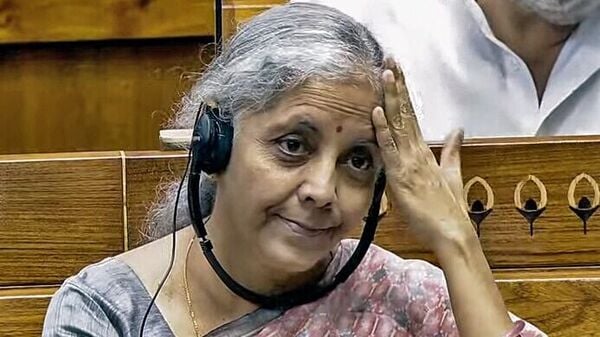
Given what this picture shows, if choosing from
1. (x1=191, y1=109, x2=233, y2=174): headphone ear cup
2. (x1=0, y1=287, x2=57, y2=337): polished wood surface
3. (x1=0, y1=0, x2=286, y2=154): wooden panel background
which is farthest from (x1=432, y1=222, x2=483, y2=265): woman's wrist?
(x1=0, y1=0, x2=286, y2=154): wooden panel background

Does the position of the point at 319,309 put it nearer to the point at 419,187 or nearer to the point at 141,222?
the point at 419,187

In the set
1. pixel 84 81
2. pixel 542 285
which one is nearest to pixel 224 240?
pixel 542 285

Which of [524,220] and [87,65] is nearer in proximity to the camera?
[524,220]

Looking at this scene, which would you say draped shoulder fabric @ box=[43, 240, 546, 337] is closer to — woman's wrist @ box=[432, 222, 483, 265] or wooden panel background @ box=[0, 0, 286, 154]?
woman's wrist @ box=[432, 222, 483, 265]

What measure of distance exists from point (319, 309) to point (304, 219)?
0.13 meters

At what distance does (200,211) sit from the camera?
1.15 meters

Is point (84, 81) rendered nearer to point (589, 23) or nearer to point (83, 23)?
point (83, 23)

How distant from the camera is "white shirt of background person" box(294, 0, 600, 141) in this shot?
1.56m

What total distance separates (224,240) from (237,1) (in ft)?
1.60

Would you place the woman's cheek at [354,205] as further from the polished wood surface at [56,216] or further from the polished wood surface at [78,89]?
the polished wood surface at [78,89]

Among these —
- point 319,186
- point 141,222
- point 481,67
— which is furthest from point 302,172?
point 481,67

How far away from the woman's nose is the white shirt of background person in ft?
1.65

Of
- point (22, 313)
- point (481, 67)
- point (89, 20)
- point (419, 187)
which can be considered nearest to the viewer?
point (419, 187)

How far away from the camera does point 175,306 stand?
1.15 metres
